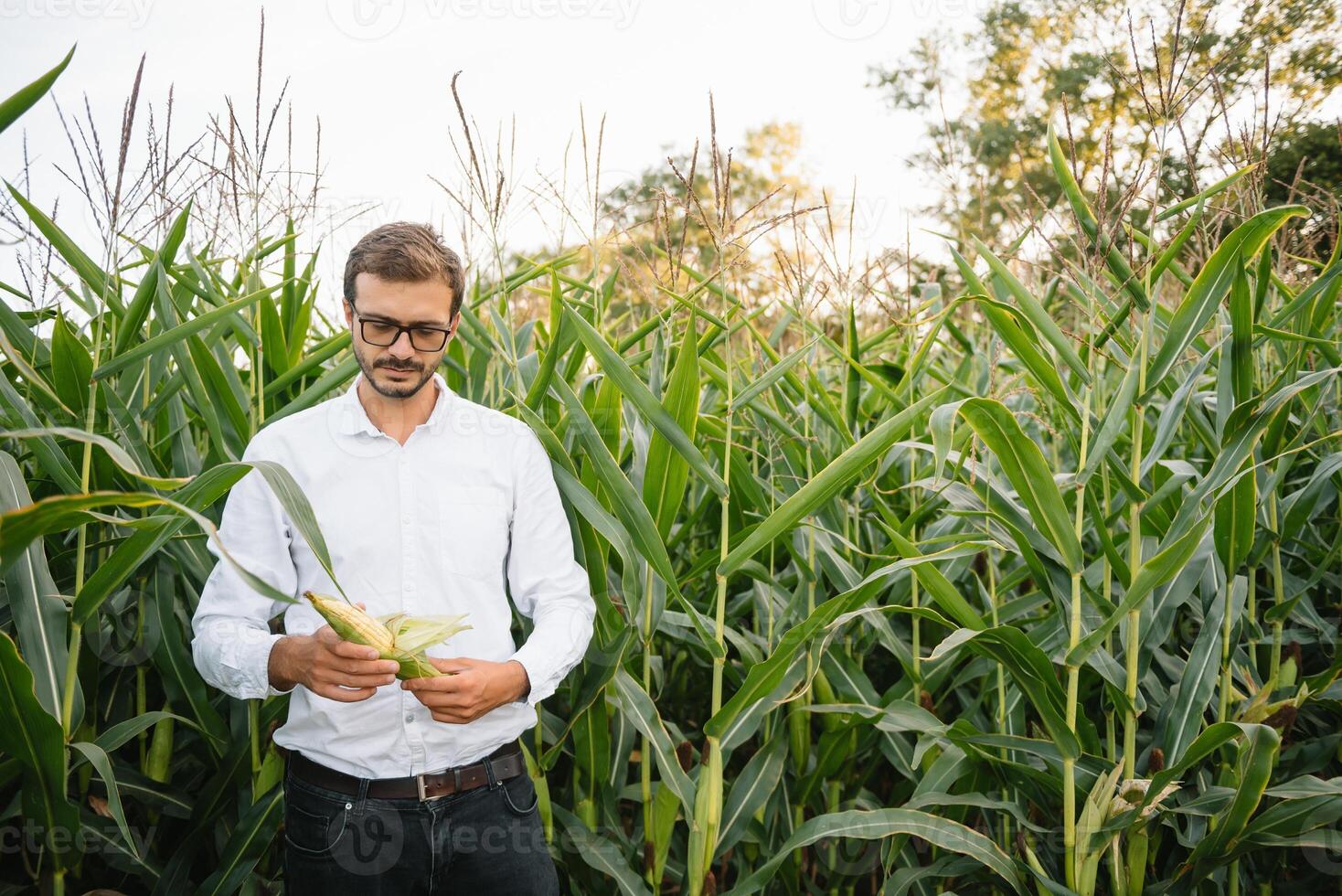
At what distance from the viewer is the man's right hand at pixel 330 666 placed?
1.35 m

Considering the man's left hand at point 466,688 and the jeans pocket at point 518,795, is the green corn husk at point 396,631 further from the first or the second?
the jeans pocket at point 518,795

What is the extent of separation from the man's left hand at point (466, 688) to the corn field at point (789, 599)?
0.32 m

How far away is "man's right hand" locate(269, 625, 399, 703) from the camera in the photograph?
4.42ft

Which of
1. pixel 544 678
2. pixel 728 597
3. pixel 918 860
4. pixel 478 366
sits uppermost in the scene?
pixel 478 366

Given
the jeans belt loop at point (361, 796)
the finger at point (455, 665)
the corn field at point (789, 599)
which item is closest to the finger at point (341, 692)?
the finger at point (455, 665)

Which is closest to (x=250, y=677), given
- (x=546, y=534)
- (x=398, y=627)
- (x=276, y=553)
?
(x=276, y=553)

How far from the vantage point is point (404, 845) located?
156 cm

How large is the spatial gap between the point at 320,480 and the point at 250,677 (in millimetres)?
382

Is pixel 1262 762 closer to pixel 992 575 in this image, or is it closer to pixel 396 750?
pixel 992 575

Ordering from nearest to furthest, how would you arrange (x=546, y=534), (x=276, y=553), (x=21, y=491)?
(x=21, y=491), (x=276, y=553), (x=546, y=534)

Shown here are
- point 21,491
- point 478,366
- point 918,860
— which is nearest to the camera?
point 21,491

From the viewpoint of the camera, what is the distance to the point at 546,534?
1765 millimetres

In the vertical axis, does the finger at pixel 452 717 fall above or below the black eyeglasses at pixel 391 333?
below

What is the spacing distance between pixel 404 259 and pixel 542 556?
644 millimetres
